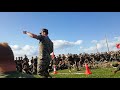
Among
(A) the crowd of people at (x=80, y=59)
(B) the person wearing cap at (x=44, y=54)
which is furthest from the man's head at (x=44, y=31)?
(A) the crowd of people at (x=80, y=59)

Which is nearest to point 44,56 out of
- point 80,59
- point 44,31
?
point 44,31

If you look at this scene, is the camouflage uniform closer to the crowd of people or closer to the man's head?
the man's head

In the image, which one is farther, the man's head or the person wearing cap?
the person wearing cap

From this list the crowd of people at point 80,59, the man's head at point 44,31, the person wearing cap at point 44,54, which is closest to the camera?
the man's head at point 44,31

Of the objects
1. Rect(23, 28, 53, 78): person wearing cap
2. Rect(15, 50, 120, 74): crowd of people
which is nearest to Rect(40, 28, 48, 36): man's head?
Rect(23, 28, 53, 78): person wearing cap

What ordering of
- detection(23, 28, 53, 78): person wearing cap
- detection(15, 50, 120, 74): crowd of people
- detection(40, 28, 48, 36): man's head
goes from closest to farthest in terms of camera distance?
detection(40, 28, 48, 36): man's head → detection(23, 28, 53, 78): person wearing cap → detection(15, 50, 120, 74): crowd of people

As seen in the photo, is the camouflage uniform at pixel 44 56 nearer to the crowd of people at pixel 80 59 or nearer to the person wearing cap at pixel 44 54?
the person wearing cap at pixel 44 54

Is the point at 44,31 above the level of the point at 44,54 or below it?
above

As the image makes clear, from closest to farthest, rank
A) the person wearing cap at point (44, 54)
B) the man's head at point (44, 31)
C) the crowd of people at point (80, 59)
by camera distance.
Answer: the man's head at point (44, 31) → the person wearing cap at point (44, 54) → the crowd of people at point (80, 59)

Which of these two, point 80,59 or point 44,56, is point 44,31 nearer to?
point 44,56
